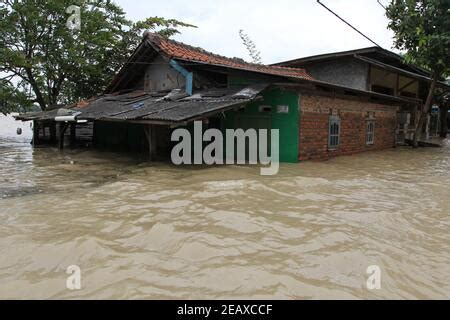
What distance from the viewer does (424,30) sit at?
13711 millimetres

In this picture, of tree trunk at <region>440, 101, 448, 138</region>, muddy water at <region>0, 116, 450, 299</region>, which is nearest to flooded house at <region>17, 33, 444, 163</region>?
muddy water at <region>0, 116, 450, 299</region>

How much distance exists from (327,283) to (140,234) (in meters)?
2.30

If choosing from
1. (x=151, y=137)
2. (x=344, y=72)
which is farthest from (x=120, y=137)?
(x=344, y=72)

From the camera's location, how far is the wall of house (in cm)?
1566

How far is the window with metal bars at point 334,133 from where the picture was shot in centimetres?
1157

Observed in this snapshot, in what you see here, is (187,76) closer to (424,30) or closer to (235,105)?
(235,105)

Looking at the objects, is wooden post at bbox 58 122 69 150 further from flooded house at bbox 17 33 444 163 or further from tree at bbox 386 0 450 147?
tree at bbox 386 0 450 147

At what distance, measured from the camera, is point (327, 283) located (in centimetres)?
328

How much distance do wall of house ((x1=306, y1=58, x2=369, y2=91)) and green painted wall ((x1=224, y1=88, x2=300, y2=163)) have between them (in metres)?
6.88

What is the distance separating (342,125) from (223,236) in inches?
349

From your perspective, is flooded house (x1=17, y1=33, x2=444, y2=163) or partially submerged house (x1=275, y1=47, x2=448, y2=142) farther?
partially submerged house (x1=275, y1=47, x2=448, y2=142)

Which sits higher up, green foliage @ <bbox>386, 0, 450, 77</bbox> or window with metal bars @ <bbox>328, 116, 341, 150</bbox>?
green foliage @ <bbox>386, 0, 450, 77</bbox>

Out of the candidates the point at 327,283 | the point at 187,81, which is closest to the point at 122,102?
the point at 187,81
